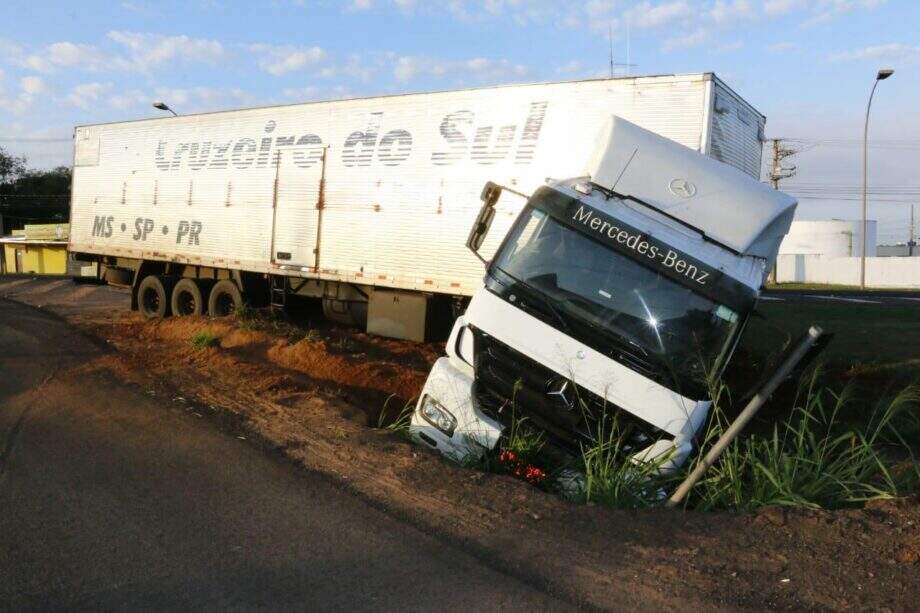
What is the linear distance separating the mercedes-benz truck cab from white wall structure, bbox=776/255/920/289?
4984cm

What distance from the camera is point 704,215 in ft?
24.8

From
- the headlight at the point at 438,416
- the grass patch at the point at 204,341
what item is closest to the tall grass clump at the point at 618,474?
the headlight at the point at 438,416

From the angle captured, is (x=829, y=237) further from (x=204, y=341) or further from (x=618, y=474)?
Result: (x=618, y=474)

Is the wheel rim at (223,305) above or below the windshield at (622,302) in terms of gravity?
below

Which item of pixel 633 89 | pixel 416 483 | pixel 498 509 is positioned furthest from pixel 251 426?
pixel 633 89

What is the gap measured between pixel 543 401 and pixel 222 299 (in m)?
11.2

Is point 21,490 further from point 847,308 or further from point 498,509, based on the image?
point 847,308

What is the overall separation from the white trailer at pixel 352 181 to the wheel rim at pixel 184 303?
4 centimetres

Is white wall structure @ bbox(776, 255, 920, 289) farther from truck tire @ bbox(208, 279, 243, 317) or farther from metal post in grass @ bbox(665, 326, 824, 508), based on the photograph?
metal post in grass @ bbox(665, 326, 824, 508)

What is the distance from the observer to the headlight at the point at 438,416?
7.18 meters

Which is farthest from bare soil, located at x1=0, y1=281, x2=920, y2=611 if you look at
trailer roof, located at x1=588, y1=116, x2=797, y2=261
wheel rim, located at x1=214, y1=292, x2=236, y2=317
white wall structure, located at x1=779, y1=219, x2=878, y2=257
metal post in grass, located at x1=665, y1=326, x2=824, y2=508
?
white wall structure, located at x1=779, y1=219, x2=878, y2=257

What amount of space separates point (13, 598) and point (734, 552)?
3962 millimetres

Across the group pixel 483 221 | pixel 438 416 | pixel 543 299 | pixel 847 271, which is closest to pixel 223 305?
pixel 483 221

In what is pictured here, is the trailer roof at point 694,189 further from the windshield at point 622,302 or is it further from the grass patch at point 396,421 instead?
the grass patch at point 396,421
